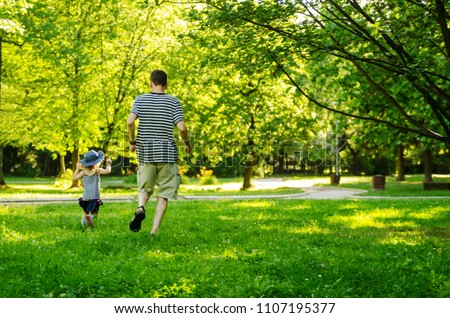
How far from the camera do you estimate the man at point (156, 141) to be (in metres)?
7.61

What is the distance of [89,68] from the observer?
28.5 m

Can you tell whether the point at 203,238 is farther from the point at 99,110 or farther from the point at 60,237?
the point at 99,110

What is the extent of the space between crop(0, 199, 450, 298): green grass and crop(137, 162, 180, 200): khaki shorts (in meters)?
0.70

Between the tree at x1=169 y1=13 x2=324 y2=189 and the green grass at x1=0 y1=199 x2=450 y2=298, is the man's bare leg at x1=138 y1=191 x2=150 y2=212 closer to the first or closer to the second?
the green grass at x1=0 y1=199 x2=450 y2=298

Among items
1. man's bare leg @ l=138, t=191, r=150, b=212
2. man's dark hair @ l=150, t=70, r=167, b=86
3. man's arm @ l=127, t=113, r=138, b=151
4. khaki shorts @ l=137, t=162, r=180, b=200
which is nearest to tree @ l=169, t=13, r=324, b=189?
man's dark hair @ l=150, t=70, r=167, b=86

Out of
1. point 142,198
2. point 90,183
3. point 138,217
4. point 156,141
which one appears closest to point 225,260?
point 138,217

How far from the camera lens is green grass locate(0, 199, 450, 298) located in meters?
Answer: 5.31

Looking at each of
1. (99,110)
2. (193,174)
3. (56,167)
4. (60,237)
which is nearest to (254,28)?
(60,237)

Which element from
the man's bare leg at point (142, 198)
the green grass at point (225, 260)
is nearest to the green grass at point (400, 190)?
the green grass at point (225, 260)

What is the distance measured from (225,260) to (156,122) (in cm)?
243

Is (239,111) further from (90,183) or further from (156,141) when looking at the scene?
(156,141)

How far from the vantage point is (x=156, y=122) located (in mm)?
7609

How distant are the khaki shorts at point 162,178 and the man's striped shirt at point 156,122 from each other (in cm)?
25

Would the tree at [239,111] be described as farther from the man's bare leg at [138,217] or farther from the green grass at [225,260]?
the man's bare leg at [138,217]
